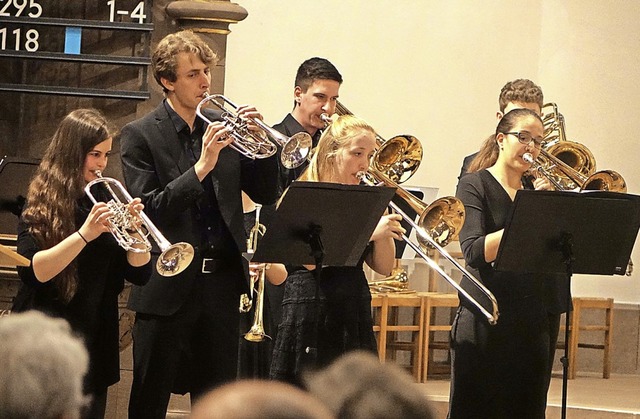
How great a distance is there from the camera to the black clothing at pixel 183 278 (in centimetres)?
400

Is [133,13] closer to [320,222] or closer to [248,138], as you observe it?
[248,138]

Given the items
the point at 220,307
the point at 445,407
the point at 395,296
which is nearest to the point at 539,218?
the point at 220,307

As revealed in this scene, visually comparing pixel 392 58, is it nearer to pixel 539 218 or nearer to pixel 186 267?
pixel 539 218

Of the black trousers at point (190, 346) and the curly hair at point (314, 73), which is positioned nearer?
the black trousers at point (190, 346)

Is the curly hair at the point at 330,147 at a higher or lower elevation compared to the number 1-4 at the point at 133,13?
lower

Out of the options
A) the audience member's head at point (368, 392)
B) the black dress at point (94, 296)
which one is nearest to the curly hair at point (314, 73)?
the black dress at point (94, 296)

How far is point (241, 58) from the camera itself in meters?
8.16

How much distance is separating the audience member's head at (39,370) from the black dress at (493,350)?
3089 millimetres

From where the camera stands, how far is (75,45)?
6.19 meters

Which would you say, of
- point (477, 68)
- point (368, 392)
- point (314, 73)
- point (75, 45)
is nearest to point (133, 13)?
point (75, 45)

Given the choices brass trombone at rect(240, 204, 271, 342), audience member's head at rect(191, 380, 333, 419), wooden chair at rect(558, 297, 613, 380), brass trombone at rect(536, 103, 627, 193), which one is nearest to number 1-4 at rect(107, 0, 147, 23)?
brass trombone at rect(240, 204, 271, 342)

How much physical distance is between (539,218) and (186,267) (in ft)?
4.62

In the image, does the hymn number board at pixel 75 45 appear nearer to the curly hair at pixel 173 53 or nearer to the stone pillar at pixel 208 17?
the stone pillar at pixel 208 17

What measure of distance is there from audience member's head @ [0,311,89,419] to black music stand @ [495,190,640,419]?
2.86 m
